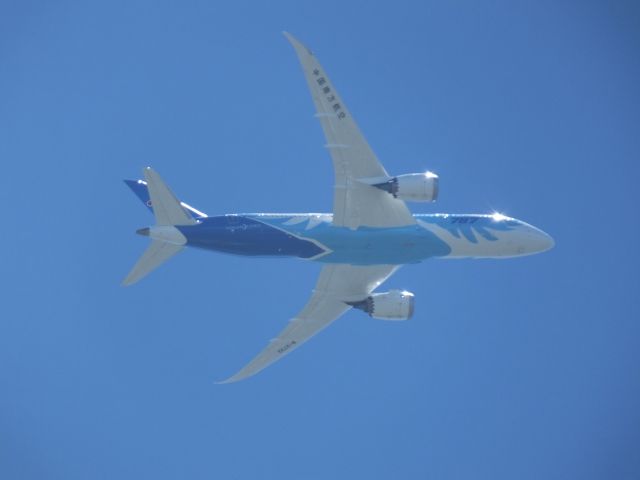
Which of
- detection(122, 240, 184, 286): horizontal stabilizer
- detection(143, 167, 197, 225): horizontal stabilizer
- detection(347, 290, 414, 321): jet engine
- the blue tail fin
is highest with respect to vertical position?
the blue tail fin

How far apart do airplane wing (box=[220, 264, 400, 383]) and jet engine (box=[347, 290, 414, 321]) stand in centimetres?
147

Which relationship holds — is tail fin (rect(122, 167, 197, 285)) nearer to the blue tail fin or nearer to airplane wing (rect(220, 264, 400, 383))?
the blue tail fin

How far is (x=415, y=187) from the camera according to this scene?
50.2 metres

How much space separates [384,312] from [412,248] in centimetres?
422

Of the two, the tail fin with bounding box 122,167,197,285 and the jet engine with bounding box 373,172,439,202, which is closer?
the jet engine with bounding box 373,172,439,202

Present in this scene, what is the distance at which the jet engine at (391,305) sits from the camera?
54.6m

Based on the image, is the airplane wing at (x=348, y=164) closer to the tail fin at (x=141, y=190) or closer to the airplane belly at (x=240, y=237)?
the airplane belly at (x=240, y=237)

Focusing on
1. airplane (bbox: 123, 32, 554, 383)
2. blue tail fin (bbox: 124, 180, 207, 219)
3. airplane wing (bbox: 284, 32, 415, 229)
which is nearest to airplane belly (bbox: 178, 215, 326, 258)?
airplane (bbox: 123, 32, 554, 383)

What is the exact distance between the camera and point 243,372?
55.6 m

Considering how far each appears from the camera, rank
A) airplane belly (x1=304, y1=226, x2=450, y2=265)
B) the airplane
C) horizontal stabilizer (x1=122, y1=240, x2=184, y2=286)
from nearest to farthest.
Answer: the airplane < horizontal stabilizer (x1=122, y1=240, x2=184, y2=286) < airplane belly (x1=304, y1=226, x2=450, y2=265)

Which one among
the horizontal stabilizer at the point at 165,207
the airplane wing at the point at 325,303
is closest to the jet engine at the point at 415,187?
the airplane wing at the point at 325,303

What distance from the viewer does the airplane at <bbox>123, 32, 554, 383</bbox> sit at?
50125 mm

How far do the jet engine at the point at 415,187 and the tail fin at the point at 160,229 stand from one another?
407 inches

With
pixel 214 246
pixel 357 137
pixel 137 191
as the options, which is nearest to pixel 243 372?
pixel 214 246
